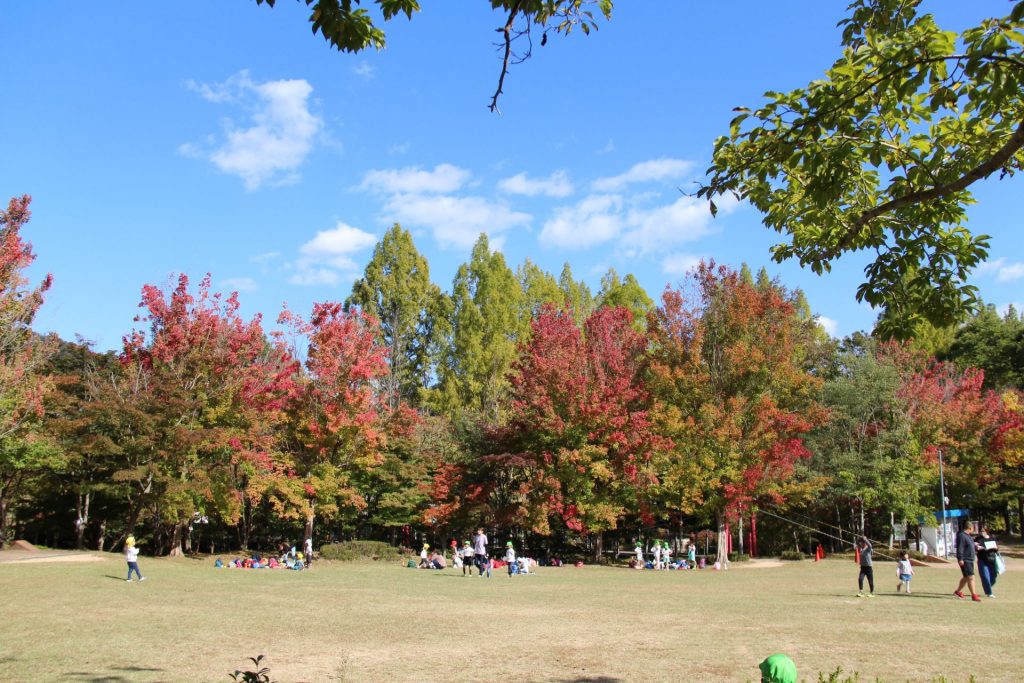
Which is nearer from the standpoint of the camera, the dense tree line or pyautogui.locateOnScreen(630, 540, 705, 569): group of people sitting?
the dense tree line

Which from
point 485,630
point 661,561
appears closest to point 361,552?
point 661,561

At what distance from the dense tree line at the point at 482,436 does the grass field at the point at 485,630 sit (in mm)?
8264

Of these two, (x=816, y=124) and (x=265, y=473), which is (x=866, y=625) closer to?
(x=816, y=124)

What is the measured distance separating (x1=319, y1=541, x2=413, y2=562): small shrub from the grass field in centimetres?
1166

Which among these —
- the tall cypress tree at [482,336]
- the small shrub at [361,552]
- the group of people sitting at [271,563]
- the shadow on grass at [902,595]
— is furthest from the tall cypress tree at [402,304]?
the shadow on grass at [902,595]

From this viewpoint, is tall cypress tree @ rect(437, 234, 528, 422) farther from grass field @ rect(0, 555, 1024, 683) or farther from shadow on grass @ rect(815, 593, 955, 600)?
shadow on grass @ rect(815, 593, 955, 600)

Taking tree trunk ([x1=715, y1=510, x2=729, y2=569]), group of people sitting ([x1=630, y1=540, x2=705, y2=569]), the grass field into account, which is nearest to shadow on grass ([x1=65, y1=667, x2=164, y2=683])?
the grass field

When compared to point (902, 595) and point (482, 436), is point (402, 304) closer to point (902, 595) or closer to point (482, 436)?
point (482, 436)

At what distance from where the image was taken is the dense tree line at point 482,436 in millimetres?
29688

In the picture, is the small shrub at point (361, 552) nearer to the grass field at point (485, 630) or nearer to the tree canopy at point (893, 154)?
the grass field at point (485, 630)

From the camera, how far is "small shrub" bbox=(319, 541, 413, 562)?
34.7m

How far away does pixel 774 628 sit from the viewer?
42.2 ft

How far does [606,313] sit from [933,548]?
20163mm

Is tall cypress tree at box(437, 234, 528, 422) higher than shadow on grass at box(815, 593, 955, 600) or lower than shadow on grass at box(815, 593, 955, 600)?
higher
